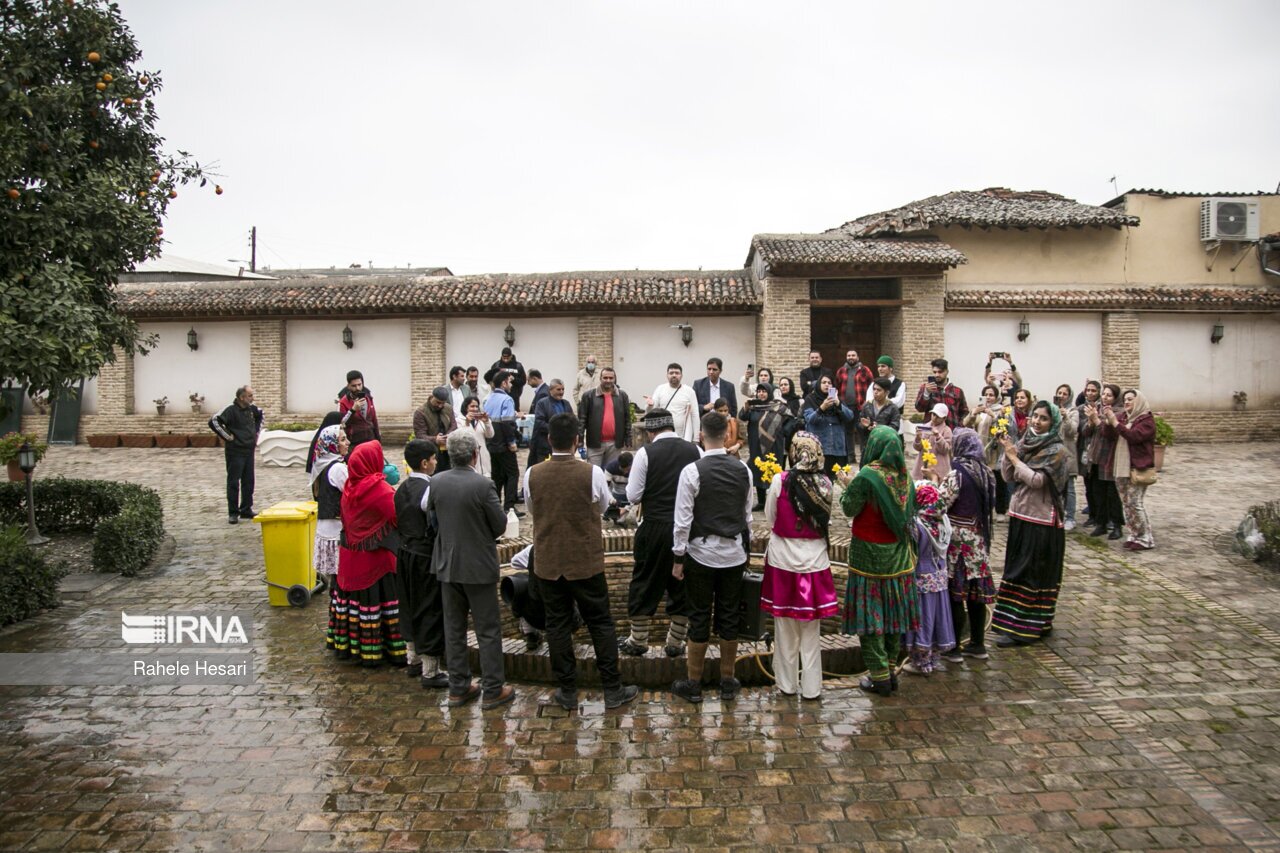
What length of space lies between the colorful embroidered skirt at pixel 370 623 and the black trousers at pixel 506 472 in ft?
13.0

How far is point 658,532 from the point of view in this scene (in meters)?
5.71

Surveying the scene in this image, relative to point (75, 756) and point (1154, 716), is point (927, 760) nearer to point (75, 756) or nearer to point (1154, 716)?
point (1154, 716)

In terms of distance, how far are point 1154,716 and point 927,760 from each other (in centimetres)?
162

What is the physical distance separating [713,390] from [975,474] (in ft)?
18.3

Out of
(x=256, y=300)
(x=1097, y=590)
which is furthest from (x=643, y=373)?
(x=1097, y=590)

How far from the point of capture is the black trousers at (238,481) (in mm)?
10586

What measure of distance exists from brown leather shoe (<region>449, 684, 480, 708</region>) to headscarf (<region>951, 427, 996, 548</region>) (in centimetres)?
369

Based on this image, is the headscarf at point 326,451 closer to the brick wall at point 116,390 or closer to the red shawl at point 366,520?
the red shawl at point 366,520

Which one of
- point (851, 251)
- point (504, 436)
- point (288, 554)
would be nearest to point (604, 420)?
point (504, 436)

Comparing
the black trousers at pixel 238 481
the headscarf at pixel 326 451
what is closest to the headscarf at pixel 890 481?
the headscarf at pixel 326 451

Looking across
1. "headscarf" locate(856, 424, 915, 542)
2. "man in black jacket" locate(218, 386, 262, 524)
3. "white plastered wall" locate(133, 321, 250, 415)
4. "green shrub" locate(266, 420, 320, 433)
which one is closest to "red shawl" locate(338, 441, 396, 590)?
"headscarf" locate(856, 424, 915, 542)

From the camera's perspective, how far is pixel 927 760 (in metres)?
4.54

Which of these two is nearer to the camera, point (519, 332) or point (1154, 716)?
point (1154, 716)

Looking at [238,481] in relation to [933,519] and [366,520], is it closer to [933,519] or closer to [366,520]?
[366,520]
